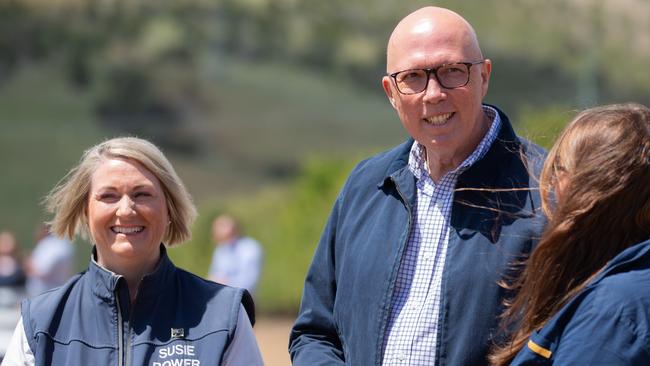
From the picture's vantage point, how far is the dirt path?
14850 millimetres

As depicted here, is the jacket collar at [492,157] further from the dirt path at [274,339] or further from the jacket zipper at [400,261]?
the dirt path at [274,339]

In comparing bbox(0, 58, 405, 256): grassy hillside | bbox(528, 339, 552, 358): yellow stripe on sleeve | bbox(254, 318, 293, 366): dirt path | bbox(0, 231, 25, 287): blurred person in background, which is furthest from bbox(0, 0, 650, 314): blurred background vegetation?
bbox(528, 339, 552, 358): yellow stripe on sleeve

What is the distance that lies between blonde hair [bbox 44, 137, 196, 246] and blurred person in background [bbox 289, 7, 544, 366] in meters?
0.64

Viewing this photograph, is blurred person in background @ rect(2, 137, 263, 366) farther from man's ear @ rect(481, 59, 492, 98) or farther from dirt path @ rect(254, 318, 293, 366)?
dirt path @ rect(254, 318, 293, 366)

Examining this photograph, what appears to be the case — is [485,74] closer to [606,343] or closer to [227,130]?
[606,343]

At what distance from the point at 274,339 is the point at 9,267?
5.14m

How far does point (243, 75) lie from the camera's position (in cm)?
2889

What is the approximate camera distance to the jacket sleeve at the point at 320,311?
3.56 m

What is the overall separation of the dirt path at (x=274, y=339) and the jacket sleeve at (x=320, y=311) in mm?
8528

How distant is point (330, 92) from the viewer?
29266 millimetres

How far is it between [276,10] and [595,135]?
2727 centimetres

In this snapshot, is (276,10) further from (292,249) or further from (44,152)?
(292,249)

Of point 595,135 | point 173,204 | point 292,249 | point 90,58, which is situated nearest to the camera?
point 595,135

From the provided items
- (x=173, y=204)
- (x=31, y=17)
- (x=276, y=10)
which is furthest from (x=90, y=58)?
(x=173, y=204)
